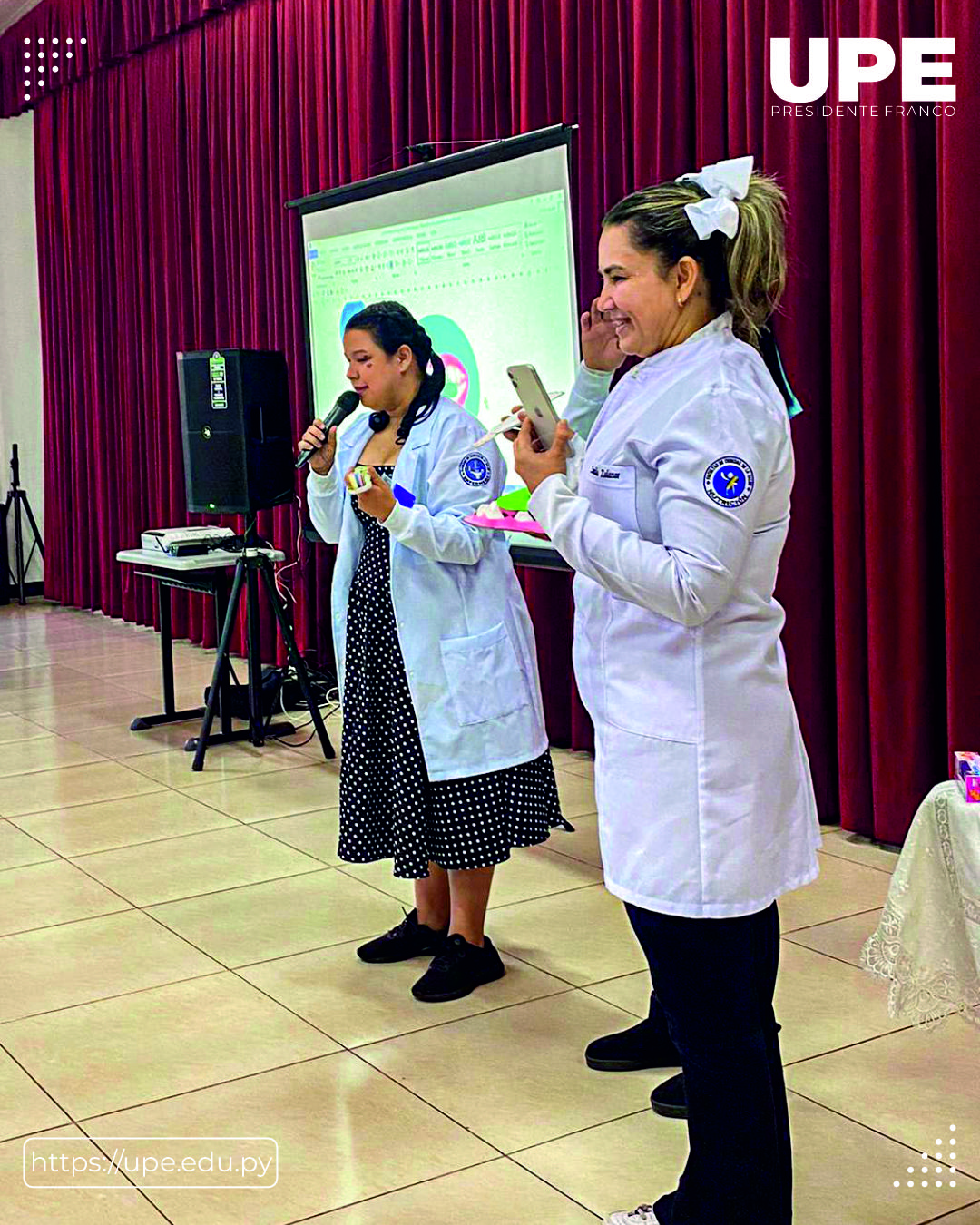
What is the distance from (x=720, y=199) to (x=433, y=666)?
4.21 feet

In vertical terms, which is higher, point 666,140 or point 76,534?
point 666,140

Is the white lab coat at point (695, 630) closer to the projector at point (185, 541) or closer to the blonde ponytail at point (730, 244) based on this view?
the blonde ponytail at point (730, 244)

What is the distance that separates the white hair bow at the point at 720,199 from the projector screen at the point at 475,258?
2254 mm

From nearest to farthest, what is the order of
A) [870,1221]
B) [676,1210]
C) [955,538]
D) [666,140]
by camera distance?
[676,1210] < [870,1221] < [955,538] < [666,140]

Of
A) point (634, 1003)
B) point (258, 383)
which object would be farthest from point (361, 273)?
point (634, 1003)

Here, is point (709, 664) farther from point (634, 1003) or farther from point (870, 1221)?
point (634, 1003)

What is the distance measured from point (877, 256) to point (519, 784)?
1.65m

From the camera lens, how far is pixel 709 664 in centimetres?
163

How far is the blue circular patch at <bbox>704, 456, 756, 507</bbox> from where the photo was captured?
5.15 ft

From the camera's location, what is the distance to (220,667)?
4762mm

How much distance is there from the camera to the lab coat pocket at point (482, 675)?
272 centimetres

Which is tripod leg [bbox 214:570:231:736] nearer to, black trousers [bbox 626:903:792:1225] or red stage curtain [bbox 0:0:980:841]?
red stage curtain [bbox 0:0:980:841]

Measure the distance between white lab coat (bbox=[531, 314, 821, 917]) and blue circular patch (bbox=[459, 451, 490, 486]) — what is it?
1041 mm

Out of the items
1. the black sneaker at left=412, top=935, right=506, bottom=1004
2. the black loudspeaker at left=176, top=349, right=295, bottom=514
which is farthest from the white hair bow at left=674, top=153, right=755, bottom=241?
the black loudspeaker at left=176, top=349, right=295, bottom=514
